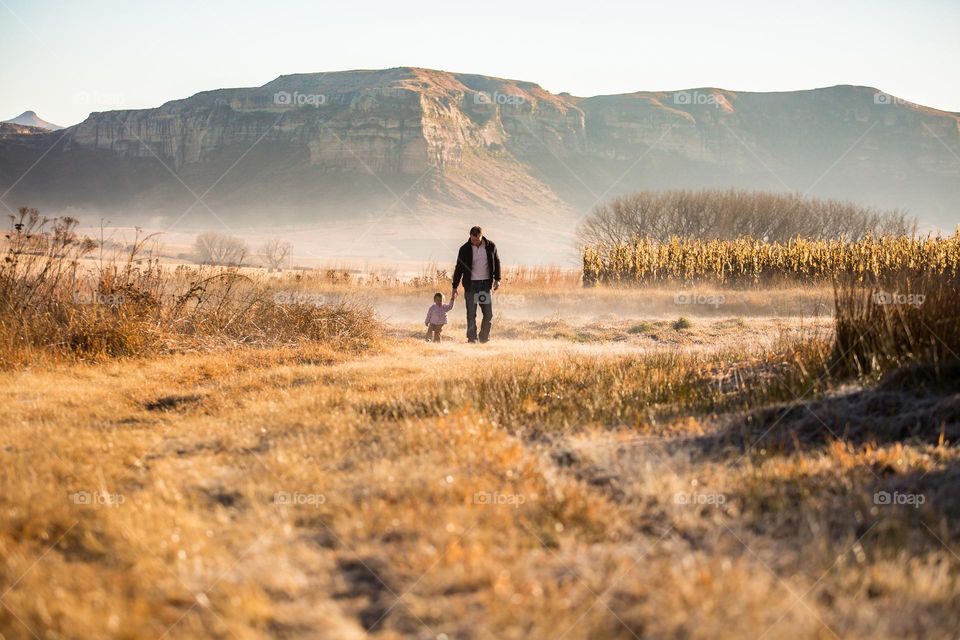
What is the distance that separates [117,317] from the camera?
10.2m

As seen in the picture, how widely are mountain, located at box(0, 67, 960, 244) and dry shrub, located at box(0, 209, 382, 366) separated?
390 feet

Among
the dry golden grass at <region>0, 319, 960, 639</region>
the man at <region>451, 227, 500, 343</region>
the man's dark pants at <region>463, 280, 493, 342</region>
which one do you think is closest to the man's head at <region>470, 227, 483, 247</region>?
the man at <region>451, 227, 500, 343</region>

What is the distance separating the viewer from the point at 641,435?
5574 mm

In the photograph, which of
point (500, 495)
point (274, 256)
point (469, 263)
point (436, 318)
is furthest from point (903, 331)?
point (274, 256)

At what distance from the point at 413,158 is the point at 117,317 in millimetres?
137949

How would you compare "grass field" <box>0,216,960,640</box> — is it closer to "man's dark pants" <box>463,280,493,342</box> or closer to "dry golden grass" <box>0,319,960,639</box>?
Answer: "dry golden grass" <box>0,319,960,639</box>

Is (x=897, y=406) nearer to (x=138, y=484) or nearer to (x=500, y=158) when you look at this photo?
(x=138, y=484)

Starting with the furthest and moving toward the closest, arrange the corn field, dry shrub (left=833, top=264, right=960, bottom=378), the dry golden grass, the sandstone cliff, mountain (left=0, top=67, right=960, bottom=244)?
the sandstone cliff
mountain (left=0, top=67, right=960, bottom=244)
the corn field
dry shrub (left=833, top=264, right=960, bottom=378)
the dry golden grass

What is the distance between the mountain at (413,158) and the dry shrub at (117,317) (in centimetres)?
11873

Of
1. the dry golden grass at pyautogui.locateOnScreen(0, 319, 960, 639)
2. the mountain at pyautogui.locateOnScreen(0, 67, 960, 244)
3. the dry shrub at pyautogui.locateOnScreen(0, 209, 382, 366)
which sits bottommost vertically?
the dry golden grass at pyautogui.locateOnScreen(0, 319, 960, 639)

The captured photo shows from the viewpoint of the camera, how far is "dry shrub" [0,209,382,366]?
9.68m

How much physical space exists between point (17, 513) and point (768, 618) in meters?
3.72

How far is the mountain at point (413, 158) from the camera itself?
142 metres

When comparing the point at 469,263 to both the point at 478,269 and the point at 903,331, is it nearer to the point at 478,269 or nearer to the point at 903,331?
the point at 478,269
